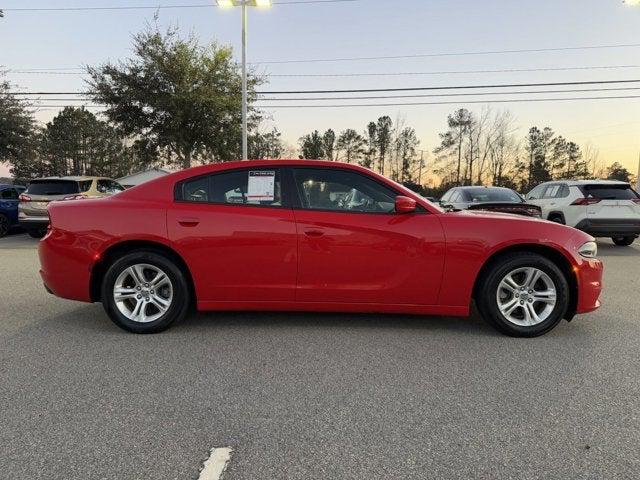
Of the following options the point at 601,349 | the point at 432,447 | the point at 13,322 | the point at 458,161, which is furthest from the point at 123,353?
the point at 458,161

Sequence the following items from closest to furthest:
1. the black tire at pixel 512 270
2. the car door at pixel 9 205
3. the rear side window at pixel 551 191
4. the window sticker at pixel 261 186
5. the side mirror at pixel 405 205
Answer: the side mirror at pixel 405 205 → the black tire at pixel 512 270 → the window sticker at pixel 261 186 → the rear side window at pixel 551 191 → the car door at pixel 9 205

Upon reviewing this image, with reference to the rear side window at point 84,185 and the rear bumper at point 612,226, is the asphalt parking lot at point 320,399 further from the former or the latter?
the rear side window at point 84,185

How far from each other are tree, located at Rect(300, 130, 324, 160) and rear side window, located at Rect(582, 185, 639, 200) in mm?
52248

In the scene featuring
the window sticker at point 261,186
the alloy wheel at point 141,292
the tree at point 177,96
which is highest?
the tree at point 177,96

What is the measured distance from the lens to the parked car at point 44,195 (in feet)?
39.3

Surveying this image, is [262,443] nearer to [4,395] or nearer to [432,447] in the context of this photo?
[432,447]

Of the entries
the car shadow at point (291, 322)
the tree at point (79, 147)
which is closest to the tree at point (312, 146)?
the tree at point (79, 147)

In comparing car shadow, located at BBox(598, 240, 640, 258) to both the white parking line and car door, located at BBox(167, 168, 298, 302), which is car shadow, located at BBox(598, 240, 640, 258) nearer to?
car door, located at BBox(167, 168, 298, 302)

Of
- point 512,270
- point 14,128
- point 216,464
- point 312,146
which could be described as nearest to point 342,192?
point 512,270

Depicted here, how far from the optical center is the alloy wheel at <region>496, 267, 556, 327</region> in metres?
4.29

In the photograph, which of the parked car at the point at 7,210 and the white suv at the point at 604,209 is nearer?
the white suv at the point at 604,209

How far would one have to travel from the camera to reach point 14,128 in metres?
25.0

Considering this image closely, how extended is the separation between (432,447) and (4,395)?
2698 mm

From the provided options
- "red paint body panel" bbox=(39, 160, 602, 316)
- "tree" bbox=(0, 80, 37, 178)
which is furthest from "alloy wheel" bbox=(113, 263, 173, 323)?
"tree" bbox=(0, 80, 37, 178)
